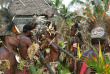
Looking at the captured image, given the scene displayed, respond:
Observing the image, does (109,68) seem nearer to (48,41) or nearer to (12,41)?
(12,41)

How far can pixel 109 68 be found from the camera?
284cm

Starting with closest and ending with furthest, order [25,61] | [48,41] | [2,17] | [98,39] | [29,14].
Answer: [98,39], [2,17], [25,61], [48,41], [29,14]

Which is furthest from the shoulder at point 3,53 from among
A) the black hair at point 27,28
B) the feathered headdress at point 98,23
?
the feathered headdress at point 98,23

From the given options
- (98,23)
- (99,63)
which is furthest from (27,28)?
(99,63)

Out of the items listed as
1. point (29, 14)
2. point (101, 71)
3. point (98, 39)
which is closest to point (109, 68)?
point (101, 71)

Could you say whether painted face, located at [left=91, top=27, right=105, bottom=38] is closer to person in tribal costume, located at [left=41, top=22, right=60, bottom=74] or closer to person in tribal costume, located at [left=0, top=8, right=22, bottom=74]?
person in tribal costume, located at [left=0, top=8, right=22, bottom=74]

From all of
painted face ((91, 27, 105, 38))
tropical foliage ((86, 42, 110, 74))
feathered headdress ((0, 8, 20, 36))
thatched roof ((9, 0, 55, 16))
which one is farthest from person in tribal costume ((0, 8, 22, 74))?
thatched roof ((9, 0, 55, 16))

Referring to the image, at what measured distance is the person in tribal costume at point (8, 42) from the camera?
471 cm

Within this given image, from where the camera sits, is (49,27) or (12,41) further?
(49,27)

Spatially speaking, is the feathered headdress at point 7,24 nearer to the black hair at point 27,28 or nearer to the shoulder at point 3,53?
the shoulder at point 3,53

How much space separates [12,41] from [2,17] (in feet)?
1.86

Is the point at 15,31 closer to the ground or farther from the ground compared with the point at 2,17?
closer to the ground

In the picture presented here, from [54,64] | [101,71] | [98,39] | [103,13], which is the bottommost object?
[54,64]

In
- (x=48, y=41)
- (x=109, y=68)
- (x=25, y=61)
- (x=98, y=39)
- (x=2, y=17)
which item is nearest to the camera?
(x=109, y=68)
